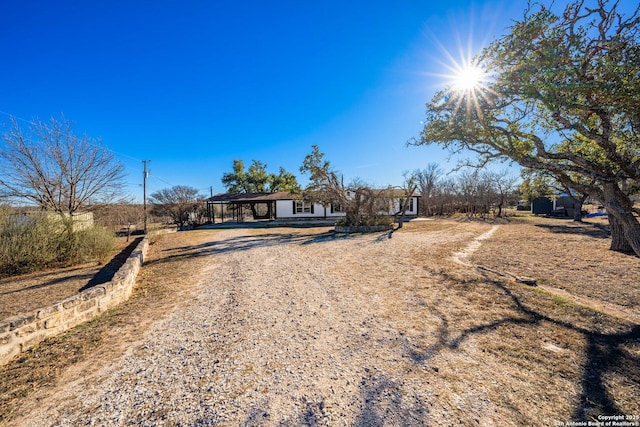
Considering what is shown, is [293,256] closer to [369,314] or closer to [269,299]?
[269,299]

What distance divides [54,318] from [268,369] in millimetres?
3159

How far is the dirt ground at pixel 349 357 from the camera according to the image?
196 centimetres

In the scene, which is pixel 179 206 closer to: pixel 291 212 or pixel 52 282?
pixel 291 212

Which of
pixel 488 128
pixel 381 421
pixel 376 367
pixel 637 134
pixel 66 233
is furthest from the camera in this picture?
pixel 66 233

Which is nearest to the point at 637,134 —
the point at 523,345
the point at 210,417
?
the point at 523,345

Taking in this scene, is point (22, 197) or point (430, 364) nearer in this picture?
point (430, 364)

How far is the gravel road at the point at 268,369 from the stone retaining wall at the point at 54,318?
1179 mm

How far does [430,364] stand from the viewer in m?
Answer: 2.50

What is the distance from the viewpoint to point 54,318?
3307 mm

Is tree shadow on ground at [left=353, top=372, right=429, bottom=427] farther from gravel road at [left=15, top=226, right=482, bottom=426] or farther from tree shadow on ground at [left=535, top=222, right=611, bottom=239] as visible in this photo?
tree shadow on ground at [left=535, top=222, right=611, bottom=239]

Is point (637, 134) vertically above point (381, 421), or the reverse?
point (637, 134)

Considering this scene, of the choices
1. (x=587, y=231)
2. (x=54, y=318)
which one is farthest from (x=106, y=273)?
(x=587, y=231)

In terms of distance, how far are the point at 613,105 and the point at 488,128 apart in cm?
180

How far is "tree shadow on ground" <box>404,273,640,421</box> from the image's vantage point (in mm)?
1971
